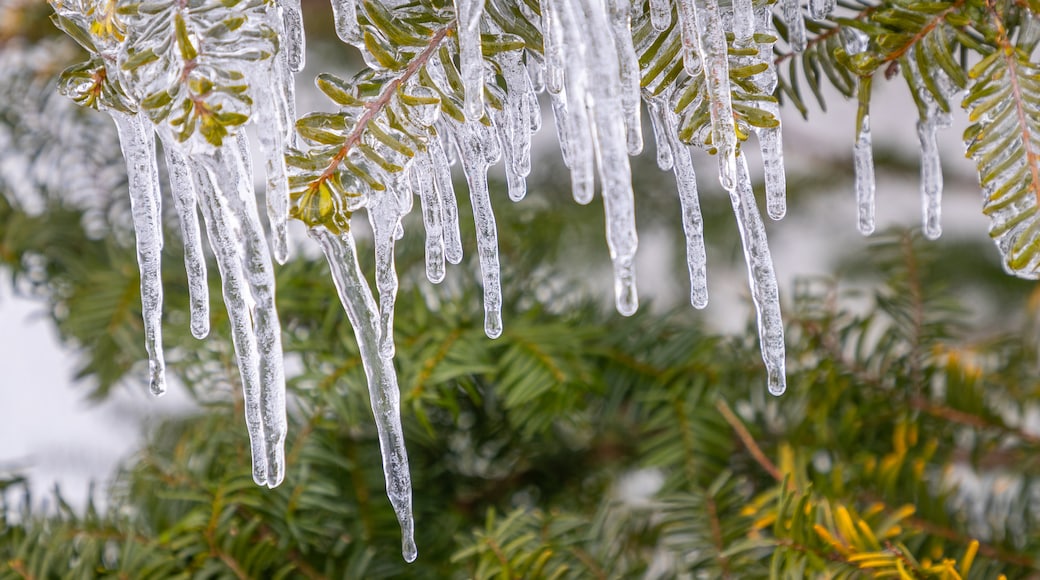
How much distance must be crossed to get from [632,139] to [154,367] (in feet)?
0.58

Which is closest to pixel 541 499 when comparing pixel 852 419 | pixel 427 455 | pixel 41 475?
pixel 427 455

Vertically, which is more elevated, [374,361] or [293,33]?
[293,33]

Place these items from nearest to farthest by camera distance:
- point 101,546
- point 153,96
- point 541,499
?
point 153,96, point 101,546, point 541,499

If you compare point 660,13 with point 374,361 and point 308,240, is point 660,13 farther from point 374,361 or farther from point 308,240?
point 308,240

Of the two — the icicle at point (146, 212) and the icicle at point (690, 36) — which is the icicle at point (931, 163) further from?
the icicle at point (146, 212)

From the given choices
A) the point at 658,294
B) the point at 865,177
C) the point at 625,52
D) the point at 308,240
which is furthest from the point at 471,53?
the point at 658,294

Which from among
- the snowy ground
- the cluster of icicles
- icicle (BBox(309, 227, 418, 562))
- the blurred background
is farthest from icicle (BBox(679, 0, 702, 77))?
the snowy ground

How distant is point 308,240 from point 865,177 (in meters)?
0.46

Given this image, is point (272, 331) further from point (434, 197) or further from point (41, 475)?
point (41, 475)

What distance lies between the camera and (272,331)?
0.79ft

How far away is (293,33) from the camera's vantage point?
0.84 feet

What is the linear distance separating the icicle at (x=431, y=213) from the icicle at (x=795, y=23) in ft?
0.43

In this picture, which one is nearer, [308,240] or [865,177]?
[865,177]

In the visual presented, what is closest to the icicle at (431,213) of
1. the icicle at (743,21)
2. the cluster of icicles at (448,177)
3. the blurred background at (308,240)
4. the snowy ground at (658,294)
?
the cluster of icicles at (448,177)
